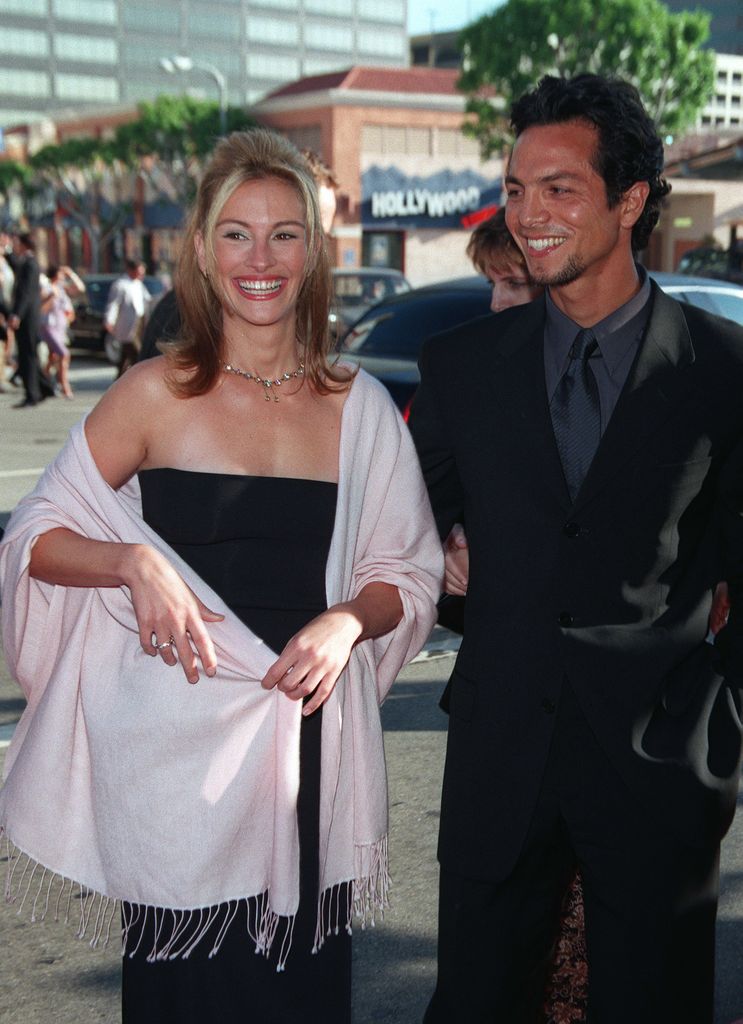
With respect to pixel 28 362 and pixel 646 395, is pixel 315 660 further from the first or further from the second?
pixel 28 362

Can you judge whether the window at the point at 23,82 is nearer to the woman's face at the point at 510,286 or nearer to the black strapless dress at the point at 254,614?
the woman's face at the point at 510,286

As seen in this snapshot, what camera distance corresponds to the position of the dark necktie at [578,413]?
245cm

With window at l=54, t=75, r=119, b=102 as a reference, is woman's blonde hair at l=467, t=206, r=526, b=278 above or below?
above

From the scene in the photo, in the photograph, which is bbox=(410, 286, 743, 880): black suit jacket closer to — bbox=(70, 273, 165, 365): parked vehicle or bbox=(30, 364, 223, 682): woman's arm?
bbox=(30, 364, 223, 682): woman's arm

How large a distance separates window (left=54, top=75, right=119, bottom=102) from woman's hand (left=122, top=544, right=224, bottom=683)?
12129cm

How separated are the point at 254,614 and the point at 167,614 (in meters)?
0.25

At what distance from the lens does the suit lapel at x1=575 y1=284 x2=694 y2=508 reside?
2379mm

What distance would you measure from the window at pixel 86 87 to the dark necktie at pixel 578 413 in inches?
4771

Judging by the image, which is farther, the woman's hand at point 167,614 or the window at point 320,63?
the window at point 320,63

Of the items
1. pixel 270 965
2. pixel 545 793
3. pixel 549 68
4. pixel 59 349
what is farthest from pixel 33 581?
pixel 549 68

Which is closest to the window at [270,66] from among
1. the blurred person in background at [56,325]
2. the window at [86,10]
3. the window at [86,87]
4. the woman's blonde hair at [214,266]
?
the window at [86,87]

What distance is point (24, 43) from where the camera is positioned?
4439 inches

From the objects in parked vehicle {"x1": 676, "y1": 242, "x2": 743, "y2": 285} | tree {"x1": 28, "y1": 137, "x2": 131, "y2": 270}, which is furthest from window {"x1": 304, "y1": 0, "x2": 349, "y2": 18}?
parked vehicle {"x1": 676, "y1": 242, "x2": 743, "y2": 285}

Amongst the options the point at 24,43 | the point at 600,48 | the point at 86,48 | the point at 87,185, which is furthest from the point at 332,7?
the point at 600,48
